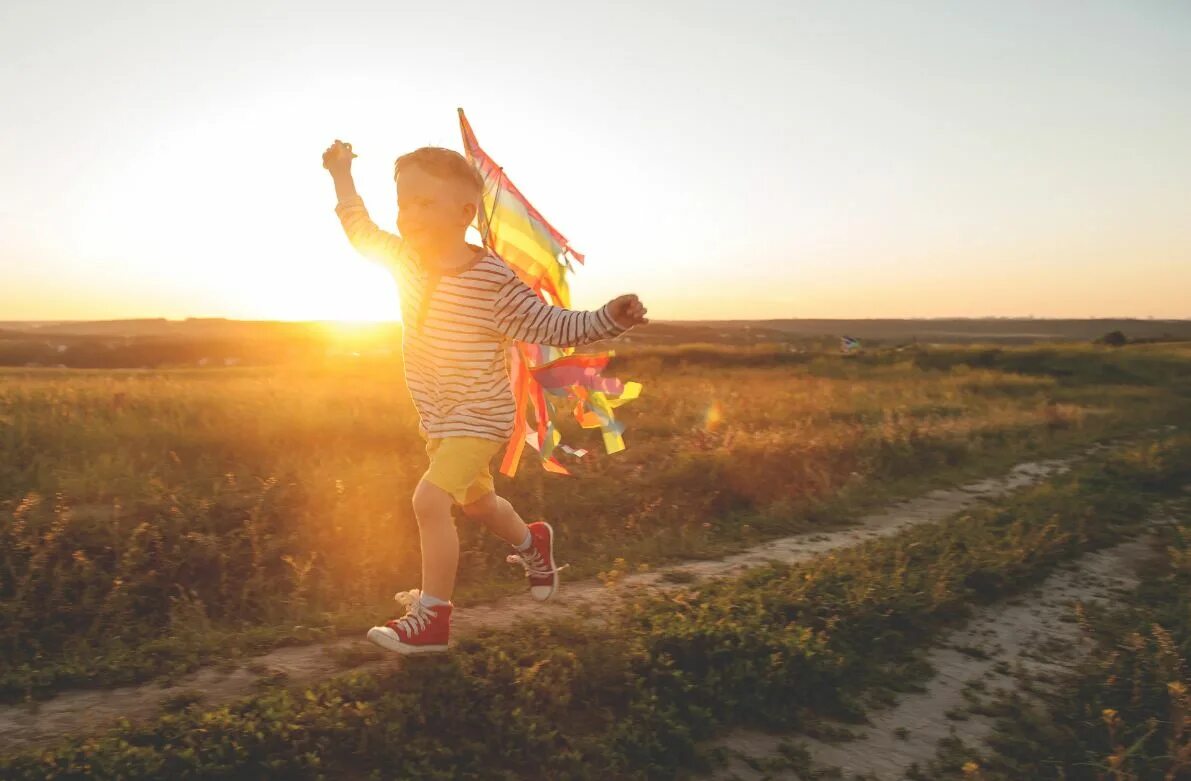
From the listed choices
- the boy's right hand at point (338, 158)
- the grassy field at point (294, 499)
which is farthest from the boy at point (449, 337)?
the grassy field at point (294, 499)

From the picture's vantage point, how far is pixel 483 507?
391cm

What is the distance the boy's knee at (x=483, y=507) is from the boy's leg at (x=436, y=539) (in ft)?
1.02

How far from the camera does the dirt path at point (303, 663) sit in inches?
120

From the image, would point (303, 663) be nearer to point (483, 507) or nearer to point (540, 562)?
point (483, 507)

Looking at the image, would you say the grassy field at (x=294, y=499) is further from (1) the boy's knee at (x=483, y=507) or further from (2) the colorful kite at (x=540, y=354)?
(2) the colorful kite at (x=540, y=354)

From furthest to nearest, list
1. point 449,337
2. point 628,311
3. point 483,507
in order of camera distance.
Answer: point 483,507 → point 449,337 → point 628,311

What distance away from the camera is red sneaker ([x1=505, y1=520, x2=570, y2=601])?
14.2 feet

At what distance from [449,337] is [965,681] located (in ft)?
10.3

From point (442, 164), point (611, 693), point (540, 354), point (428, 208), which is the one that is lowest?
point (611, 693)

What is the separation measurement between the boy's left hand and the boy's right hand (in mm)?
1807

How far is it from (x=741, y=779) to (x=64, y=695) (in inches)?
113

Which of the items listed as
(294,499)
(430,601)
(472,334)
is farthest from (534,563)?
(294,499)

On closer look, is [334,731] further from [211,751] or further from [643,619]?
[643,619]

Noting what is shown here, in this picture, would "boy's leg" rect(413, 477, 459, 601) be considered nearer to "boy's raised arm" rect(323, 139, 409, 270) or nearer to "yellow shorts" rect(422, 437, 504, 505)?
"yellow shorts" rect(422, 437, 504, 505)
